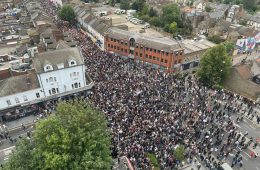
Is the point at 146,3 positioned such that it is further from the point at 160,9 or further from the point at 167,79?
the point at 167,79

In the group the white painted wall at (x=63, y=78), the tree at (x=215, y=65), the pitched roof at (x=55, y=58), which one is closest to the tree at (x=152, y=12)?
the tree at (x=215, y=65)

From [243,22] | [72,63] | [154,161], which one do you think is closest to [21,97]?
[72,63]

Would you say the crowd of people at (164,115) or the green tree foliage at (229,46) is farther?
the green tree foliage at (229,46)

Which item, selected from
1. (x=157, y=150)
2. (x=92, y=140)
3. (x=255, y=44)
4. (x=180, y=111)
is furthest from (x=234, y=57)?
(x=92, y=140)

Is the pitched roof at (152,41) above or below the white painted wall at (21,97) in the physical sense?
above

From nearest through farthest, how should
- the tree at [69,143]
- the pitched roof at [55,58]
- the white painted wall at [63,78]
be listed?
the tree at [69,143], the pitched roof at [55,58], the white painted wall at [63,78]

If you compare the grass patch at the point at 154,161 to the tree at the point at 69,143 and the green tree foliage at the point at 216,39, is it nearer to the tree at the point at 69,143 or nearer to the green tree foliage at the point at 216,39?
the tree at the point at 69,143
